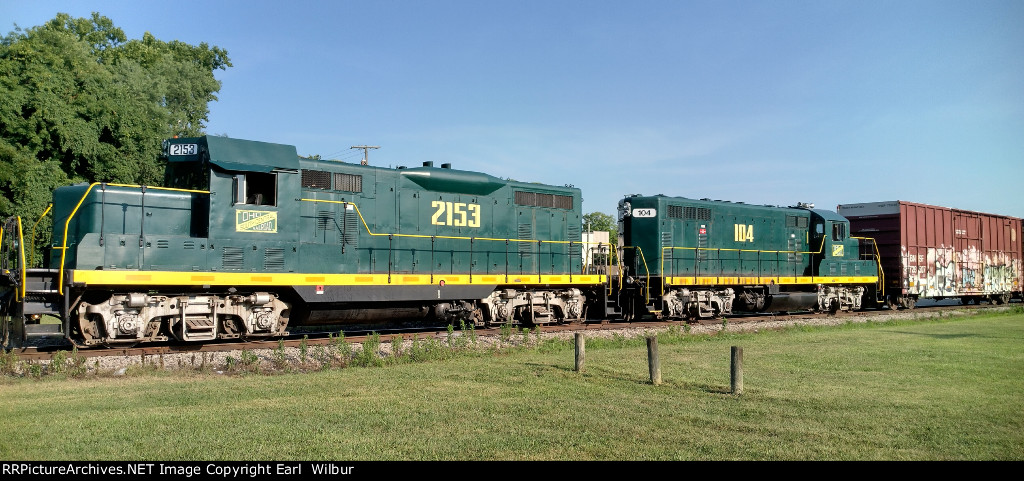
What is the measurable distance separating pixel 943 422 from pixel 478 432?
4746 mm

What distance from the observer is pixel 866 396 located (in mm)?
8797

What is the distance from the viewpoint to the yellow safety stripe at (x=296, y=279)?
446 inches

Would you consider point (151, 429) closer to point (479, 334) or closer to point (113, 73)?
point (479, 334)

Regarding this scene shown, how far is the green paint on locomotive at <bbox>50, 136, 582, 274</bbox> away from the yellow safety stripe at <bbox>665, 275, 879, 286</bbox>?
447cm

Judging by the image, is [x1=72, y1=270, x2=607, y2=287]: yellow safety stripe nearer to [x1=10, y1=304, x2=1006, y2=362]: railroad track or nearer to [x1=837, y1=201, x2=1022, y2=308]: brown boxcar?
[x1=10, y1=304, x2=1006, y2=362]: railroad track

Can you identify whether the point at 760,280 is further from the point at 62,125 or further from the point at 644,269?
the point at 62,125

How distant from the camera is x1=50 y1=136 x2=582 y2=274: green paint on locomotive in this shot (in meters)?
11.8

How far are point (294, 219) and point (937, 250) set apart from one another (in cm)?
2441

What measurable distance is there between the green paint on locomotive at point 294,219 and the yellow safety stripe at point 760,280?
447 centimetres

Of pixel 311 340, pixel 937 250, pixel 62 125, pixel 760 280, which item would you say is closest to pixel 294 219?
pixel 311 340

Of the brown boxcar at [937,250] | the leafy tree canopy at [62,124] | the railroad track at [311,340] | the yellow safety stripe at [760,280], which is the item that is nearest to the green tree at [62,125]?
the leafy tree canopy at [62,124]

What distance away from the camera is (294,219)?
43.6 ft

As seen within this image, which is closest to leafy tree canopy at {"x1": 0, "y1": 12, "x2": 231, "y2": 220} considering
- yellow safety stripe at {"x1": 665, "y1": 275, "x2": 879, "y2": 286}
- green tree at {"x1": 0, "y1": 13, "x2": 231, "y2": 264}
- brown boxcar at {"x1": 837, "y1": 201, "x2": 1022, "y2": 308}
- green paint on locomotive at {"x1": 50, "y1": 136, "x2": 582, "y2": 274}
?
green tree at {"x1": 0, "y1": 13, "x2": 231, "y2": 264}
